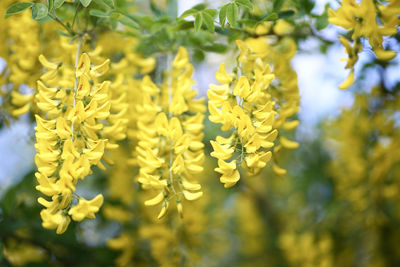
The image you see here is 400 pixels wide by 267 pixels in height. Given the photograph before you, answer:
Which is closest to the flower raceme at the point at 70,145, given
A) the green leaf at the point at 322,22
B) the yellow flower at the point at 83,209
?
the yellow flower at the point at 83,209

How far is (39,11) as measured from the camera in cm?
103

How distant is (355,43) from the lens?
1088 mm

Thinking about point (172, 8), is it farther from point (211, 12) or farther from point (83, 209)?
point (83, 209)

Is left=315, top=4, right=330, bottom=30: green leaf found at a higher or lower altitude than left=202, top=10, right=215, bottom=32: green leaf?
lower

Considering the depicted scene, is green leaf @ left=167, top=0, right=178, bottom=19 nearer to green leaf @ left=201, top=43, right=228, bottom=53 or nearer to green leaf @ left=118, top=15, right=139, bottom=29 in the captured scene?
→ green leaf @ left=201, top=43, right=228, bottom=53

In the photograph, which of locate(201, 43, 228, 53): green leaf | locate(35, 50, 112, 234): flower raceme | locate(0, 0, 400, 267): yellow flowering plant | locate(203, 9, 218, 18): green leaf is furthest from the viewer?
locate(201, 43, 228, 53): green leaf

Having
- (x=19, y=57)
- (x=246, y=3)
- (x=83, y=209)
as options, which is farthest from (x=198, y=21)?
(x=19, y=57)

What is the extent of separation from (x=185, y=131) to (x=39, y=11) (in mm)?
533

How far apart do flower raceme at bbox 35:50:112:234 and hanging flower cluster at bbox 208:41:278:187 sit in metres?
0.31

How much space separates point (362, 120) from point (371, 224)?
55cm

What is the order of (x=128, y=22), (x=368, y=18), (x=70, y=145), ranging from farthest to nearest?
1. (x=128, y=22)
2. (x=368, y=18)
3. (x=70, y=145)

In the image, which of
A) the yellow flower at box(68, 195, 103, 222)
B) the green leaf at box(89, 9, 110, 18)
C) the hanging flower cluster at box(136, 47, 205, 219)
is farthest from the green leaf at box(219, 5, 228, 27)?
the yellow flower at box(68, 195, 103, 222)

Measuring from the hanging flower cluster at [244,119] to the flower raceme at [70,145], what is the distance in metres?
0.31

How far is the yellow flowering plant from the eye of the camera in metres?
0.99
